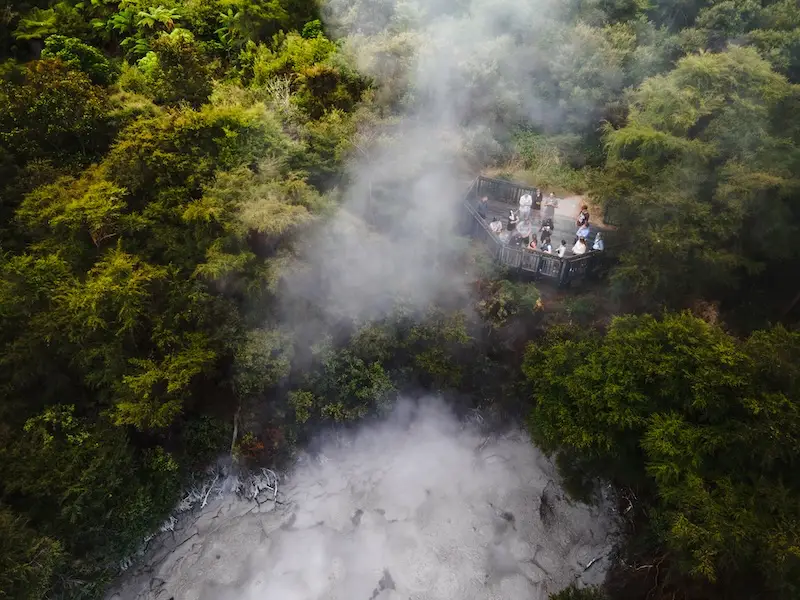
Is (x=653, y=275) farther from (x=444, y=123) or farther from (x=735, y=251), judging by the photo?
(x=444, y=123)

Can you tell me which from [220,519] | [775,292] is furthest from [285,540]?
[775,292]

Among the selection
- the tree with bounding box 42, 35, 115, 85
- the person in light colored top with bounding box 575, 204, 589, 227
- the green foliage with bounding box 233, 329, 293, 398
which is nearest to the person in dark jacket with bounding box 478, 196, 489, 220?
the person in light colored top with bounding box 575, 204, 589, 227

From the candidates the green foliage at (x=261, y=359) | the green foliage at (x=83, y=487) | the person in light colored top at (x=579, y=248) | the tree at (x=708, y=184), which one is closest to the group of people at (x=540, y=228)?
the person in light colored top at (x=579, y=248)

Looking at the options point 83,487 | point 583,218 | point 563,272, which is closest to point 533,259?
point 563,272

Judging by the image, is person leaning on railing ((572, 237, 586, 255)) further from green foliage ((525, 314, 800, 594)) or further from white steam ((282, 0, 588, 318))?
white steam ((282, 0, 588, 318))

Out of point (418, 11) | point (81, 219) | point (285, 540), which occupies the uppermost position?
point (418, 11)

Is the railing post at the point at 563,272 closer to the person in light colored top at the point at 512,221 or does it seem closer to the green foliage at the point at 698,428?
the person in light colored top at the point at 512,221
